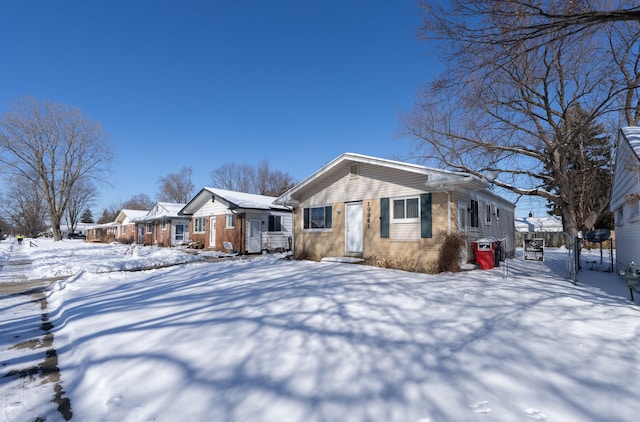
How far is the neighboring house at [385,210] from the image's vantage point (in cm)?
1016

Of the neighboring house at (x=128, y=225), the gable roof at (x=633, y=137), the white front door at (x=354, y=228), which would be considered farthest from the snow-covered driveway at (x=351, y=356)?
the neighboring house at (x=128, y=225)

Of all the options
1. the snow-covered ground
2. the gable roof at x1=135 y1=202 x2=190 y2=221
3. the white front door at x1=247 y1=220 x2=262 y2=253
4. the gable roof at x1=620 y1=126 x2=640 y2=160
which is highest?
the gable roof at x1=620 y1=126 x2=640 y2=160

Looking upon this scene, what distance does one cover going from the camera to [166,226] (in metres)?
27.6

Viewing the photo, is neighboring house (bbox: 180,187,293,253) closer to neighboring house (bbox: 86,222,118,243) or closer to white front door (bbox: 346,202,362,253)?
white front door (bbox: 346,202,362,253)

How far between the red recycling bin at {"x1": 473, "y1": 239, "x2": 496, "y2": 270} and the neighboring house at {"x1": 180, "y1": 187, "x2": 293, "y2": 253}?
1065 centimetres

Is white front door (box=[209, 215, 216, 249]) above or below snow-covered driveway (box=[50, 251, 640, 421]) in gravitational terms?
above

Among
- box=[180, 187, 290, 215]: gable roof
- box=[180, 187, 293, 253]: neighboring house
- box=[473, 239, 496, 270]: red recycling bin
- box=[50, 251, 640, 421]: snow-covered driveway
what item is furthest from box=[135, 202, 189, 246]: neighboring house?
box=[473, 239, 496, 270]: red recycling bin

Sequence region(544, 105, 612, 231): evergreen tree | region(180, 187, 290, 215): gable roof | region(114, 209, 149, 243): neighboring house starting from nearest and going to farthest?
region(544, 105, 612, 231): evergreen tree
region(180, 187, 290, 215): gable roof
region(114, 209, 149, 243): neighboring house

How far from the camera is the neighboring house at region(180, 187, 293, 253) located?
19041 millimetres

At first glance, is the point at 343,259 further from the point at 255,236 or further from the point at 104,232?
the point at 104,232

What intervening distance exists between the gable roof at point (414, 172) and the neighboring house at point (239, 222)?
17.8ft

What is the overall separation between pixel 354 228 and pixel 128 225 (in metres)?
33.9

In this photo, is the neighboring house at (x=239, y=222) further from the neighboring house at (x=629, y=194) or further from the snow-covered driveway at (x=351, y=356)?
the neighboring house at (x=629, y=194)

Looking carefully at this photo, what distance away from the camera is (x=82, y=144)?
38.8m
